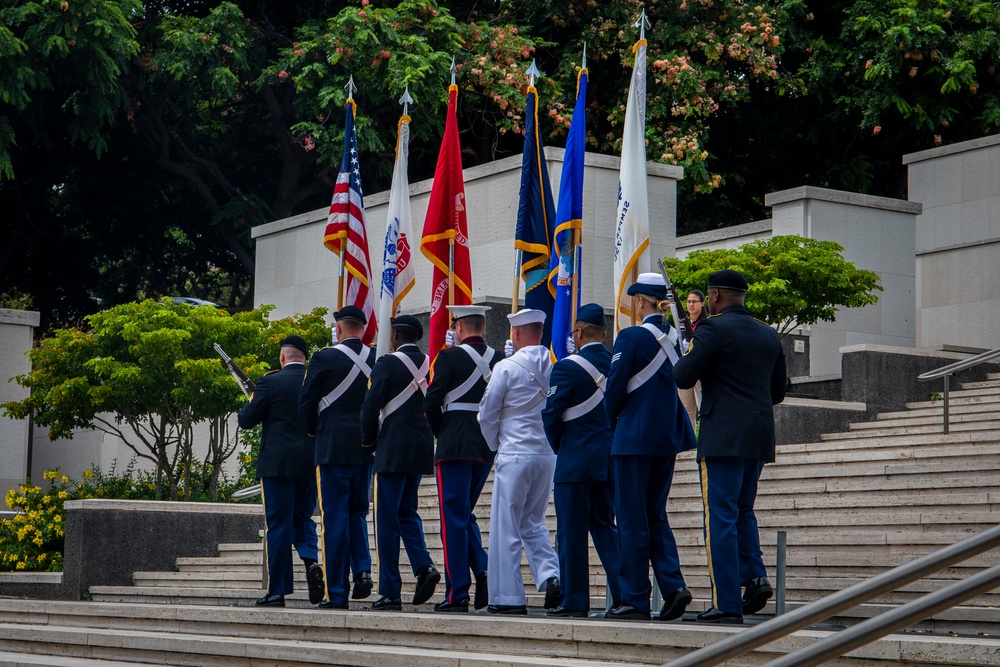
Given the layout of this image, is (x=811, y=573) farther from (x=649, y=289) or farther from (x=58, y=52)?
(x=58, y=52)

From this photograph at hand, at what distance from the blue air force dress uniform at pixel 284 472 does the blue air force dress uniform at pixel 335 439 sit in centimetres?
38

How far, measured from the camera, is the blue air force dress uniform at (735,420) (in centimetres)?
761

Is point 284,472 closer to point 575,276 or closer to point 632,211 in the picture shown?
point 575,276

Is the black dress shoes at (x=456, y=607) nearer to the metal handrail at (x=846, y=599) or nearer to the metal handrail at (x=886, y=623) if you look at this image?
the metal handrail at (x=846, y=599)

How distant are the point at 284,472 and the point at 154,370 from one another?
687 cm

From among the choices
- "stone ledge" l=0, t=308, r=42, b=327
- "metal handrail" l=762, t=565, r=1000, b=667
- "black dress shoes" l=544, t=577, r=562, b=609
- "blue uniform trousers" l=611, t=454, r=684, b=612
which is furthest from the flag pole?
"stone ledge" l=0, t=308, r=42, b=327

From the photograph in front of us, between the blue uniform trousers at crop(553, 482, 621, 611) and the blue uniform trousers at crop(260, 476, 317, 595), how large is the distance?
96.1 inches

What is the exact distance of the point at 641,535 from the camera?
7926 mm

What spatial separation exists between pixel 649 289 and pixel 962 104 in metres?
18.8

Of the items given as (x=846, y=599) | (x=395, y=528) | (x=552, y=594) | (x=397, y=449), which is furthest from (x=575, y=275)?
(x=846, y=599)

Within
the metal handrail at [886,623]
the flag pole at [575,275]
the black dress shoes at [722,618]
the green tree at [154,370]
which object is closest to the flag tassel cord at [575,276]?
the flag pole at [575,275]

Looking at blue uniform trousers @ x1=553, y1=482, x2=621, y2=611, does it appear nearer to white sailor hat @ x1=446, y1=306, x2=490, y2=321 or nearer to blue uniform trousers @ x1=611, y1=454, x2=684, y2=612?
blue uniform trousers @ x1=611, y1=454, x2=684, y2=612

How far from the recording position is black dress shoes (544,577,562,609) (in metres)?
8.62

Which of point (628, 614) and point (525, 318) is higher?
point (525, 318)
